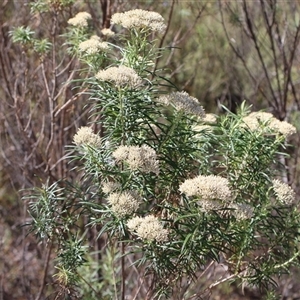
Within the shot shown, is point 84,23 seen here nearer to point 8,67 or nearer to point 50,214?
point 50,214

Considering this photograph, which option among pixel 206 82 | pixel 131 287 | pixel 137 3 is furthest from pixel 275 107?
pixel 206 82

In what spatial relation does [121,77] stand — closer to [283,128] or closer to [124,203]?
[124,203]

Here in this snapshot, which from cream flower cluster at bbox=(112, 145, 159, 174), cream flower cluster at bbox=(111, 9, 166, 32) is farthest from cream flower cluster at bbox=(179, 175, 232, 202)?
cream flower cluster at bbox=(111, 9, 166, 32)

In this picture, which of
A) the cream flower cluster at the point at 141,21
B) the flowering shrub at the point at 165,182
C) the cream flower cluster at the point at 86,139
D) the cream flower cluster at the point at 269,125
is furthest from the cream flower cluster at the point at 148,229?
the cream flower cluster at the point at 141,21

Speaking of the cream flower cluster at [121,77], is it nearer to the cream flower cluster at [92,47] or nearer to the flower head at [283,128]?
the cream flower cluster at [92,47]

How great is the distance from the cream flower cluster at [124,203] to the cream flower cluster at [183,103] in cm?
45

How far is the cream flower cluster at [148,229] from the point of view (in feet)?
8.10

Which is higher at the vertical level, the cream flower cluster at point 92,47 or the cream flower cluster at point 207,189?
the cream flower cluster at point 92,47

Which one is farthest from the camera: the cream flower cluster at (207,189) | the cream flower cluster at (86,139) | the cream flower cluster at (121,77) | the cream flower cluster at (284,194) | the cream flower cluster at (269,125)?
the cream flower cluster at (269,125)

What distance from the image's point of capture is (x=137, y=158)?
99.3 inches

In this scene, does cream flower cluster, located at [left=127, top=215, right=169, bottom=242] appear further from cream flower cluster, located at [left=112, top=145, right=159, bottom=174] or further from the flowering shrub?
cream flower cluster, located at [left=112, top=145, right=159, bottom=174]

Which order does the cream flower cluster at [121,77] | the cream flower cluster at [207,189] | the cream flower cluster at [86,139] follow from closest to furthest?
the cream flower cluster at [207,189], the cream flower cluster at [121,77], the cream flower cluster at [86,139]

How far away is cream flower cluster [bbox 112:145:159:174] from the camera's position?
253 cm

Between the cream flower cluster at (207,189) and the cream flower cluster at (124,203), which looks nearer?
the cream flower cluster at (207,189)
